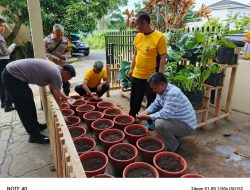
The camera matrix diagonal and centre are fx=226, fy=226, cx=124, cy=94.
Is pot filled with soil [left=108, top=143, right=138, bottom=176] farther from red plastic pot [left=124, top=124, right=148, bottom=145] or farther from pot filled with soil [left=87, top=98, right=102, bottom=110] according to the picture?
pot filled with soil [left=87, top=98, right=102, bottom=110]

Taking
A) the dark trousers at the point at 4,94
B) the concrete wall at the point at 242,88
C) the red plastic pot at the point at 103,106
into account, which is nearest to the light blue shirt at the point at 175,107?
the red plastic pot at the point at 103,106

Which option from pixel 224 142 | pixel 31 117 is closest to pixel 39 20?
pixel 31 117

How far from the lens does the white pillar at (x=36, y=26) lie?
3203 millimetres

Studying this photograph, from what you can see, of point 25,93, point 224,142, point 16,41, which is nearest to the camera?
point 25,93

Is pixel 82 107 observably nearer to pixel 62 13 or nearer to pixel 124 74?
pixel 124 74

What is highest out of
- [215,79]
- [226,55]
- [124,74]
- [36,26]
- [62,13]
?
[62,13]

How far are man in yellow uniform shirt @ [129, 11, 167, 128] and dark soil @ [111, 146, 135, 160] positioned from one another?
1024 millimetres

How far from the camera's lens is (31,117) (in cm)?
298

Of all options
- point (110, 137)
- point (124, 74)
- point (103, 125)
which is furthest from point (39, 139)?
point (124, 74)

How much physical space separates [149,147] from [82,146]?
0.76 metres

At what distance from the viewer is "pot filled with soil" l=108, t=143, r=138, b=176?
2.24 meters

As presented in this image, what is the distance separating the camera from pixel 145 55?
303 cm

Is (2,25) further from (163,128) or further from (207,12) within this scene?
(207,12)

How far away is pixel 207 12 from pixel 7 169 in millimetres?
5619
